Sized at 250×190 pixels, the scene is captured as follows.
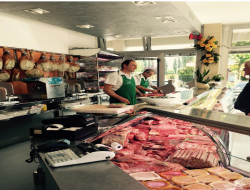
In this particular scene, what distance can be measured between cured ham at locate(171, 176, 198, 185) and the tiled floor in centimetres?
230

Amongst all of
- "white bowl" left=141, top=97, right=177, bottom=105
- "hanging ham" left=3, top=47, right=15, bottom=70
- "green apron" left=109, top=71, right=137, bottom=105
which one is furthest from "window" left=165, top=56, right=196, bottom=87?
"white bowl" left=141, top=97, right=177, bottom=105

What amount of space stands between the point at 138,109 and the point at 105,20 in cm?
370

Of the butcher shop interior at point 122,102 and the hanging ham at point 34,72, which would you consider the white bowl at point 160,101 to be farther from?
the hanging ham at point 34,72

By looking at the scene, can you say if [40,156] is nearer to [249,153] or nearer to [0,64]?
[249,153]

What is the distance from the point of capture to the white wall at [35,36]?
480 centimetres

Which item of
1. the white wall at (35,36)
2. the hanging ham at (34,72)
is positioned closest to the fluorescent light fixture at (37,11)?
the white wall at (35,36)

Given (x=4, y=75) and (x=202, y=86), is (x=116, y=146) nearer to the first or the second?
(x=4, y=75)

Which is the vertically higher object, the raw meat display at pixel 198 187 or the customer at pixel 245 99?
the customer at pixel 245 99

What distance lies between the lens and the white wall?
189 inches

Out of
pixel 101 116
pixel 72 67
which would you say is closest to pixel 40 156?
pixel 101 116

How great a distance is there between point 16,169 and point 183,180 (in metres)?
3.03

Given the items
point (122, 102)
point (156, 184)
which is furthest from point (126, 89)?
point (156, 184)

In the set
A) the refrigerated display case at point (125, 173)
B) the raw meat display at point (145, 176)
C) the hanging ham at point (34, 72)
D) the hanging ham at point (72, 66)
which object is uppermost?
the hanging ham at point (72, 66)

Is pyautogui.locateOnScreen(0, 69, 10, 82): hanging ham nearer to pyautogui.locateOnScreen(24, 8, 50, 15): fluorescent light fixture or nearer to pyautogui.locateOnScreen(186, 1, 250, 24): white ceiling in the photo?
pyautogui.locateOnScreen(24, 8, 50, 15): fluorescent light fixture
